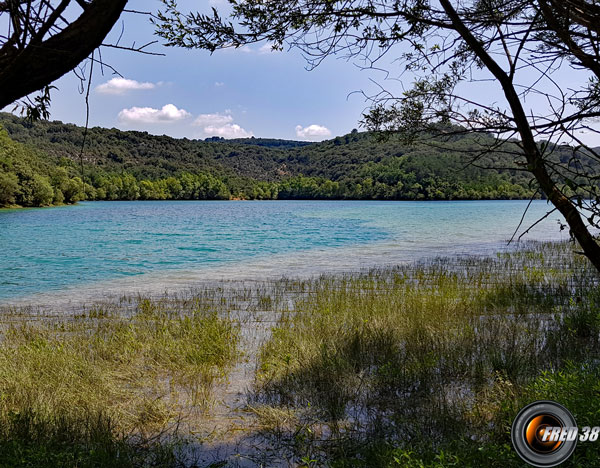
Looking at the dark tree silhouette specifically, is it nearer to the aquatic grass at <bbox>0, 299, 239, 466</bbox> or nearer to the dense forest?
the aquatic grass at <bbox>0, 299, 239, 466</bbox>

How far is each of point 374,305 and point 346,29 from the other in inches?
204

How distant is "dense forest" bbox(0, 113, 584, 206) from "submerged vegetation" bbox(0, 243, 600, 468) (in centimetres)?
6554

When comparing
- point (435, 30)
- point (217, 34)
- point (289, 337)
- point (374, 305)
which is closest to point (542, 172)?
point (435, 30)

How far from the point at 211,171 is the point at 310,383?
146268 millimetres

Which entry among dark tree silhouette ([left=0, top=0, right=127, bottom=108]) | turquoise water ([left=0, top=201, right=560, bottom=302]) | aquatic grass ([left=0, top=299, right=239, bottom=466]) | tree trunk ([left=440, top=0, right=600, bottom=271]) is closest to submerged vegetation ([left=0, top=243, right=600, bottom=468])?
aquatic grass ([left=0, top=299, right=239, bottom=466])

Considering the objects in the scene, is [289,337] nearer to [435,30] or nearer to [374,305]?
[374,305]

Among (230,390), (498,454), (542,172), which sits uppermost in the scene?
(542,172)

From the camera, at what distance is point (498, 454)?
117 inches

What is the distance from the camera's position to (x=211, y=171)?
481 feet

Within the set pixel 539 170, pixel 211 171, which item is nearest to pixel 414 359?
pixel 539 170

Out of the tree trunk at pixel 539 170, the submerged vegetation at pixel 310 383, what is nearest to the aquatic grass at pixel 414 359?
the submerged vegetation at pixel 310 383

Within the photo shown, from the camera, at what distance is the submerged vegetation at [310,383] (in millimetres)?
3527

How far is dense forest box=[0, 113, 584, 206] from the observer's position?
74.4 metres

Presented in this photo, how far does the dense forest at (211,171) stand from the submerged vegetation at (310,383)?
65.5 metres
